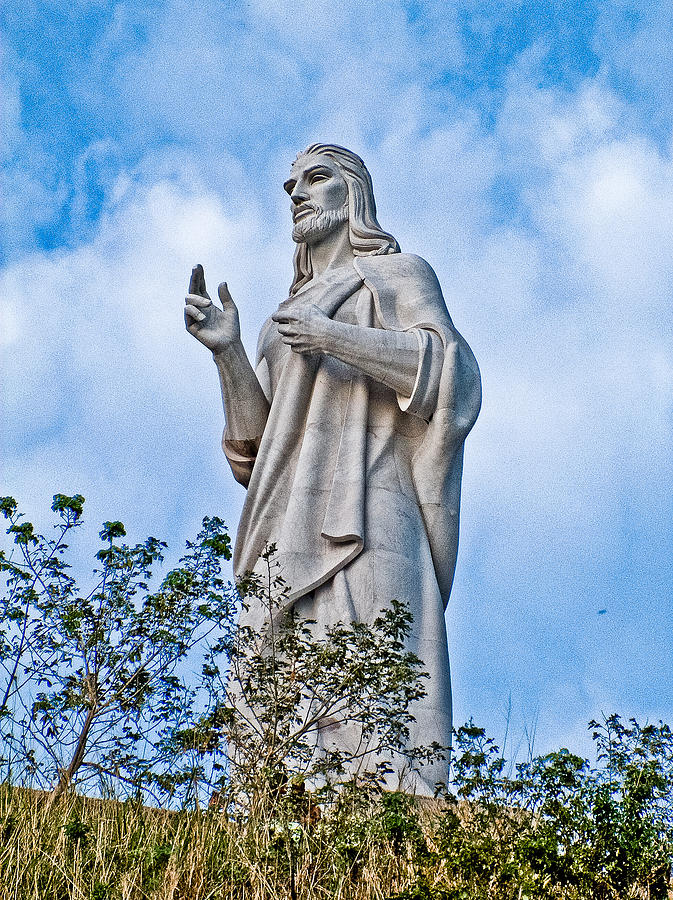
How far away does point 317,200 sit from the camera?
31.2 feet

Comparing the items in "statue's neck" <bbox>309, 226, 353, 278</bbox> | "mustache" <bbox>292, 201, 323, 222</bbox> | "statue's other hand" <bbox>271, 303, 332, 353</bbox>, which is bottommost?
"statue's other hand" <bbox>271, 303, 332, 353</bbox>

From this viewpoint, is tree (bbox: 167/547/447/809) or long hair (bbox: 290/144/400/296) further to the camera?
long hair (bbox: 290/144/400/296)

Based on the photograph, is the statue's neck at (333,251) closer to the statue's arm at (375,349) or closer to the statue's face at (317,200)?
the statue's face at (317,200)

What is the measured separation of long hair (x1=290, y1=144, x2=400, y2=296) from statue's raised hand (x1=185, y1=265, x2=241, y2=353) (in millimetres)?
808

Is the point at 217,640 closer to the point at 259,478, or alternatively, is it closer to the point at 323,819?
the point at 259,478

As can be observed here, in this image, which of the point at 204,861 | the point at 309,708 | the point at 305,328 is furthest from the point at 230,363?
the point at 204,861

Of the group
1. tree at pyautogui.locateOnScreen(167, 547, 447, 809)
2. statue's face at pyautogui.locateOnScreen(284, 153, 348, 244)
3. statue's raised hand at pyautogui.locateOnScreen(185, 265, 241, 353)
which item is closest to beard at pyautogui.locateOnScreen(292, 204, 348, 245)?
statue's face at pyautogui.locateOnScreen(284, 153, 348, 244)

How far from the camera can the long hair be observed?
945 cm

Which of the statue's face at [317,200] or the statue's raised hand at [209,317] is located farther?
the statue's face at [317,200]

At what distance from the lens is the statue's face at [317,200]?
9.47 meters

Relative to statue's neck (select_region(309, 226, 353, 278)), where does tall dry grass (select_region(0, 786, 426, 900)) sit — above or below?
below

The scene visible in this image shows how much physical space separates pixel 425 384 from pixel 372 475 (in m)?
0.67

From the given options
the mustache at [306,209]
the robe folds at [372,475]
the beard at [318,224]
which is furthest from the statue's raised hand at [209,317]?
the mustache at [306,209]

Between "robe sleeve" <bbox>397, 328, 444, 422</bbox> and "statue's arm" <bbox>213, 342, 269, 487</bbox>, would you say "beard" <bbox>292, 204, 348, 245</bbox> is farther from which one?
"robe sleeve" <bbox>397, 328, 444, 422</bbox>
